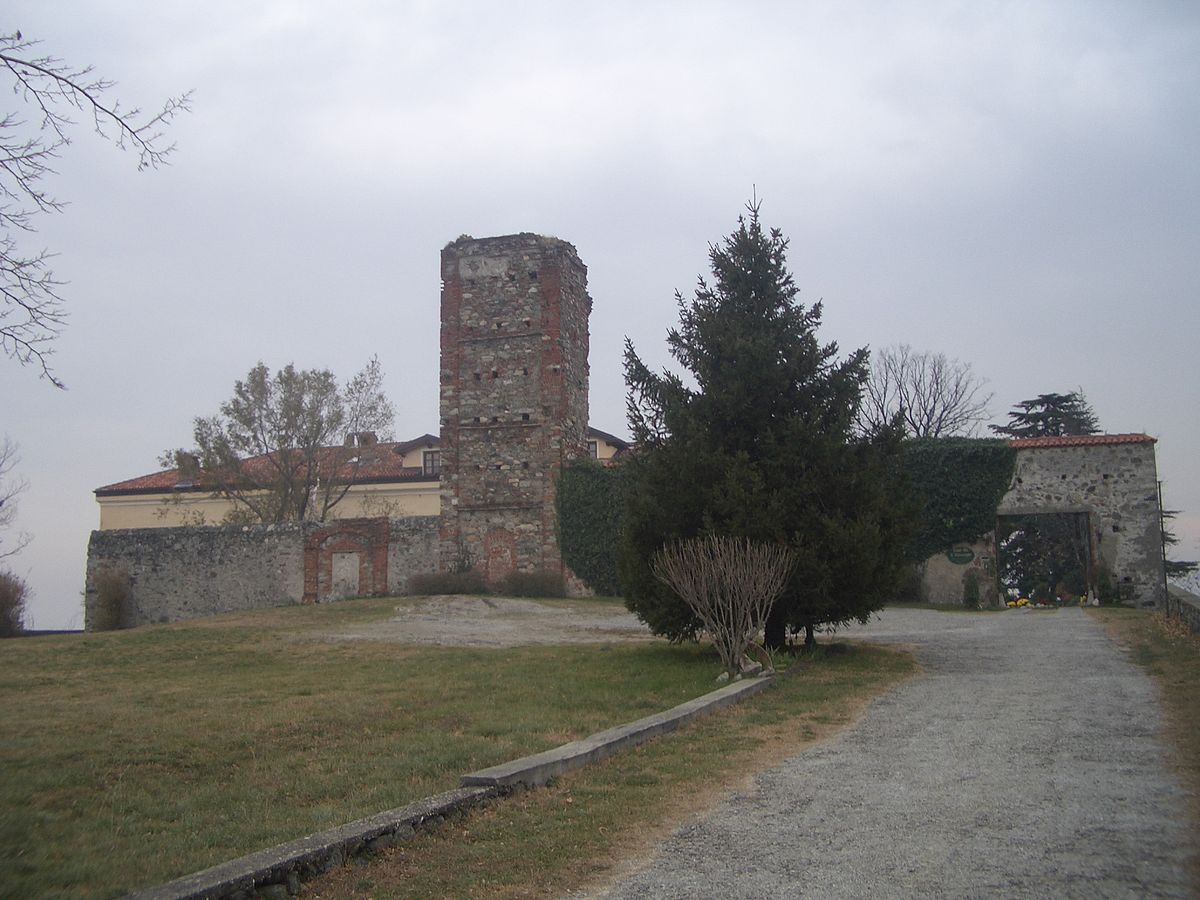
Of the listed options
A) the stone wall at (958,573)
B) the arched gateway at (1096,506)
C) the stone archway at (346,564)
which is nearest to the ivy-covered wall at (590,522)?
the stone archway at (346,564)

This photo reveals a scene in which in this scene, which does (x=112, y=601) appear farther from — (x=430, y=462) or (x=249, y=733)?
(x=249, y=733)

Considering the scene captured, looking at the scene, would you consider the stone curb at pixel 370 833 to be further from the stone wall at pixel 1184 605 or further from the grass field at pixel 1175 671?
the stone wall at pixel 1184 605

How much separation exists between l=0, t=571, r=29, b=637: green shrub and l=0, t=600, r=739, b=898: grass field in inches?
323

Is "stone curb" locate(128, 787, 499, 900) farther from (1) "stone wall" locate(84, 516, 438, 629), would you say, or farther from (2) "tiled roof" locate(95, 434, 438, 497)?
(2) "tiled roof" locate(95, 434, 438, 497)

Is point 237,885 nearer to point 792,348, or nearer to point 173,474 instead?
point 792,348

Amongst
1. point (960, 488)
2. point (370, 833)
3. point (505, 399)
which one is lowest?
point (370, 833)

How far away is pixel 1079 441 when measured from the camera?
25109 millimetres

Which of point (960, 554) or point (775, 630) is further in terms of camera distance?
point (960, 554)

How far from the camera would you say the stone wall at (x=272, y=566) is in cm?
2725

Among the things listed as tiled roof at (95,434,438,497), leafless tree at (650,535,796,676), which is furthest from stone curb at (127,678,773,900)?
tiled roof at (95,434,438,497)

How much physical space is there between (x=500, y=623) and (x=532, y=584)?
6254mm

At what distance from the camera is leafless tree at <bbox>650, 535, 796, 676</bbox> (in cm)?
1137

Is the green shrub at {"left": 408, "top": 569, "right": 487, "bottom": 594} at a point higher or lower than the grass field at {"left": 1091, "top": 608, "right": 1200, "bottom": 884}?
higher

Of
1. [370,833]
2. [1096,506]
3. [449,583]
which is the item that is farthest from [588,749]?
[1096,506]
